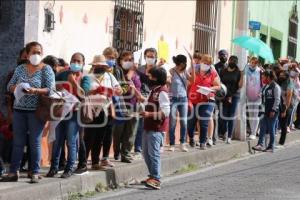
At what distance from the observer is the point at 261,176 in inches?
438

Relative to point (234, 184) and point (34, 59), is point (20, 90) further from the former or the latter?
point (234, 184)

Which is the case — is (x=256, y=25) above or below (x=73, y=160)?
above

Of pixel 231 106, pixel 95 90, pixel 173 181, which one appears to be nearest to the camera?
pixel 95 90

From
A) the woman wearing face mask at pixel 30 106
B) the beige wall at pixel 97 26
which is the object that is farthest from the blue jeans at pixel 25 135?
the beige wall at pixel 97 26

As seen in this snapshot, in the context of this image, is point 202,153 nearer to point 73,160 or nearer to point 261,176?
point 261,176

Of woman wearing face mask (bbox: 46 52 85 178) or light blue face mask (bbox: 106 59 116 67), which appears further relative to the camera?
light blue face mask (bbox: 106 59 116 67)

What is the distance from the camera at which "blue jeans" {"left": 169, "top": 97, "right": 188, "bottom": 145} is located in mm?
12547

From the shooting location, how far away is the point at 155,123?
9.77m

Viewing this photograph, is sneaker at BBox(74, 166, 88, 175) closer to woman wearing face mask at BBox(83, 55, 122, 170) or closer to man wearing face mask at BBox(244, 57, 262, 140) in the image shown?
woman wearing face mask at BBox(83, 55, 122, 170)

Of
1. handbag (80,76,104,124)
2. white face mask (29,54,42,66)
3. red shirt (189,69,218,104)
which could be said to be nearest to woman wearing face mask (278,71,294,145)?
red shirt (189,69,218,104)

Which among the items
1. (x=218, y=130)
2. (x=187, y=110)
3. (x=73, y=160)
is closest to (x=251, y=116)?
(x=218, y=130)

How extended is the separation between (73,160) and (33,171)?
2.13 feet

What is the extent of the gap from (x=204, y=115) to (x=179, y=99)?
27.2 inches

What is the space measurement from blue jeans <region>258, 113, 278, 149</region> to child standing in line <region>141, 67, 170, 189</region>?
5011 mm
